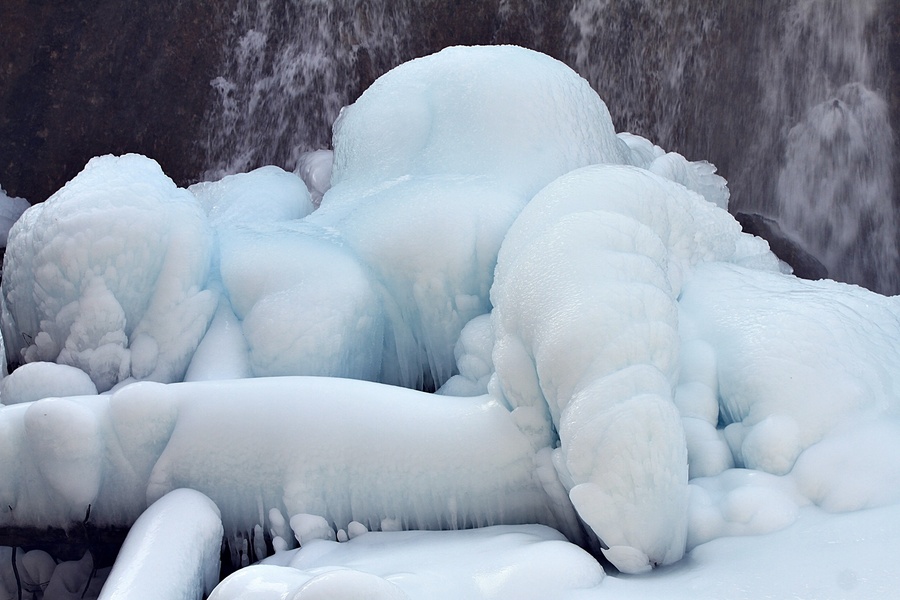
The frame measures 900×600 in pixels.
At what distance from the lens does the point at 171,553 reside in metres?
1.35

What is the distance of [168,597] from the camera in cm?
128

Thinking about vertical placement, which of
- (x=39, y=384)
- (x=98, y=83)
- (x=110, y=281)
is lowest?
(x=39, y=384)

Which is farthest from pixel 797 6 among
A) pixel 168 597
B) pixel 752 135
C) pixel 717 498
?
pixel 168 597

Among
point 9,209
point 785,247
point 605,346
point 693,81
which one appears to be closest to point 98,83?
point 9,209

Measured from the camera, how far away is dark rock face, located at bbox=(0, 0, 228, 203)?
11.3 feet

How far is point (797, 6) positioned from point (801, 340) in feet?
7.19

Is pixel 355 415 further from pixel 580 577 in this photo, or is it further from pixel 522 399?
pixel 580 577

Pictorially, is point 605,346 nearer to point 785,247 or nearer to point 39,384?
point 39,384

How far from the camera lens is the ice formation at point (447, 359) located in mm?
1345

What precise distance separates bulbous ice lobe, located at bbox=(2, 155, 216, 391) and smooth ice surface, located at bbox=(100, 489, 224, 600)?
1.25 ft

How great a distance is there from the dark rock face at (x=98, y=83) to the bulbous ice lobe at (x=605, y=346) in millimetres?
2197

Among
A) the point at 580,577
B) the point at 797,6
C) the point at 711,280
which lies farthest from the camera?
the point at 797,6

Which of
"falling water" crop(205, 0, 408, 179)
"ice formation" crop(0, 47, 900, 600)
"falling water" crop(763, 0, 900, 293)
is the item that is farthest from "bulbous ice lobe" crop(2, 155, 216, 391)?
"falling water" crop(763, 0, 900, 293)

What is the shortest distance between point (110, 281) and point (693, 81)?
238 centimetres
